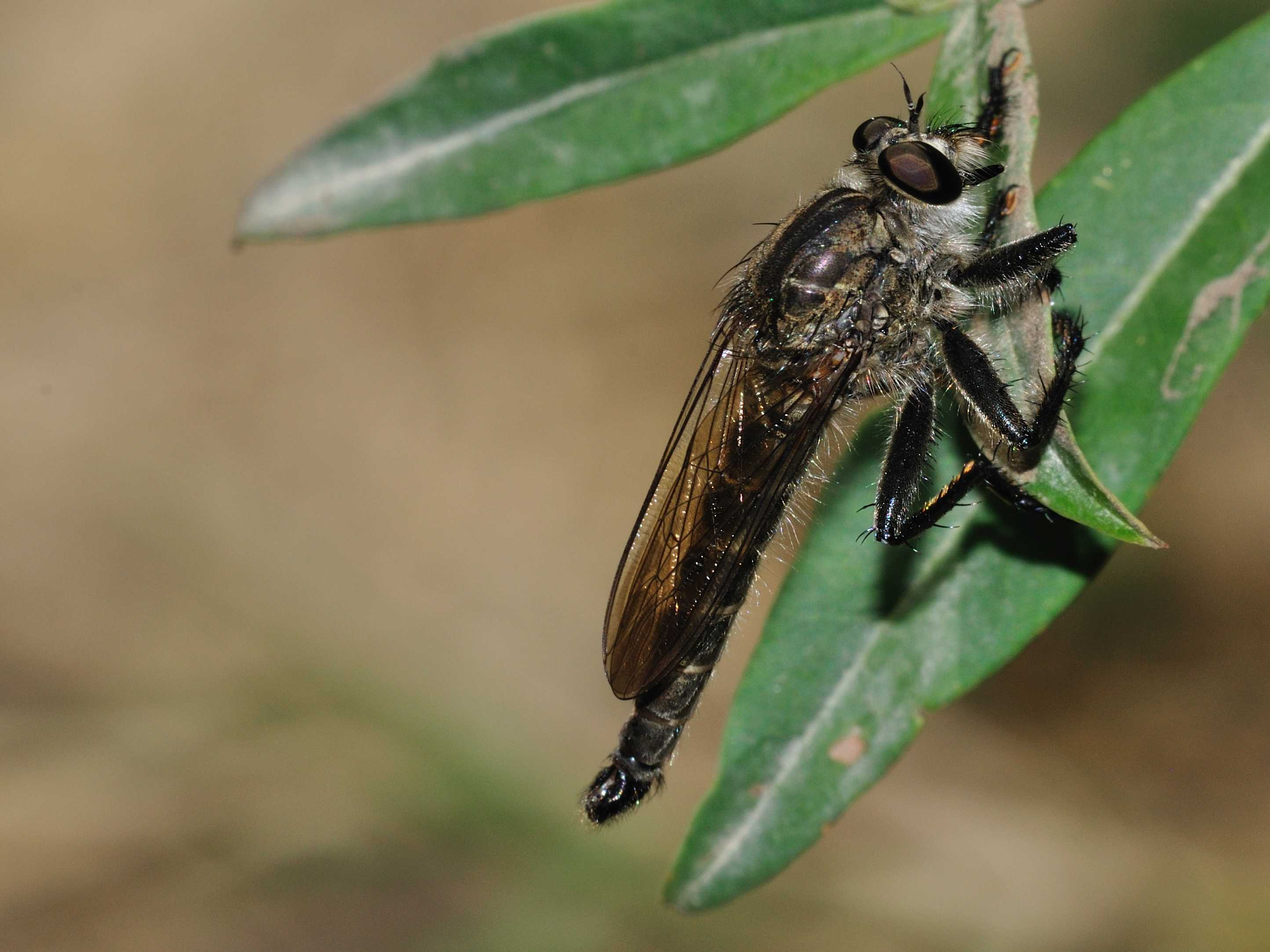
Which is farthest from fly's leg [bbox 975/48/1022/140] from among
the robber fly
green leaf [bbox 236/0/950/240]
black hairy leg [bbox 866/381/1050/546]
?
black hairy leg [bbox 866/381/1050/546]

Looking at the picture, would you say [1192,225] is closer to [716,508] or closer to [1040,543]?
[1040,543]

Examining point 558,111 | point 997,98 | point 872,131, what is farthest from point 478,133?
point 997,98

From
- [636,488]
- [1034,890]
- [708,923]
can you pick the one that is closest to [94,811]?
[708,923]

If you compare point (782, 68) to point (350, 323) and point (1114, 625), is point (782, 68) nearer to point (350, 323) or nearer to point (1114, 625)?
point (1114, 625)

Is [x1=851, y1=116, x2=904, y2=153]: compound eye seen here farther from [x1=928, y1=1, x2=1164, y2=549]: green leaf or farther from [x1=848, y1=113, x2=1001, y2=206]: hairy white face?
[x1=928, y1=1, x2=1164, y2=549]: green leaf

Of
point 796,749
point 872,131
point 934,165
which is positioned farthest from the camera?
point 872,131
